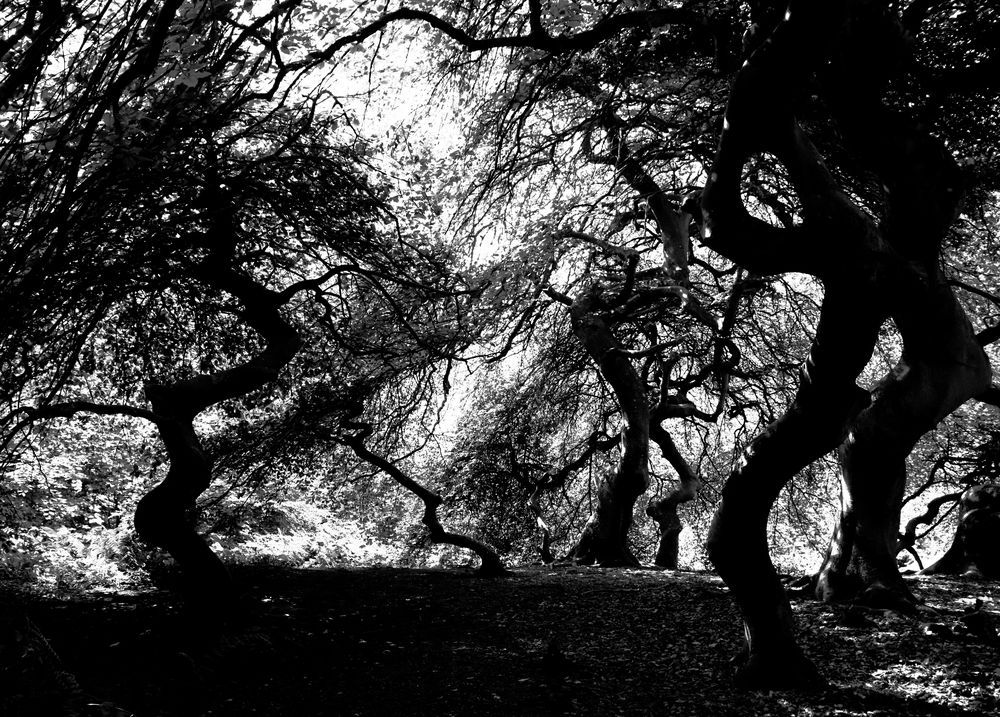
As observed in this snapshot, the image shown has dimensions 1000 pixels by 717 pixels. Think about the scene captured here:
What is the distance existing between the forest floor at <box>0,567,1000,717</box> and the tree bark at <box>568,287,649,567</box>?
9.22 ft

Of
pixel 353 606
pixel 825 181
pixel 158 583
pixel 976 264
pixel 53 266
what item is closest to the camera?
pixel 53 266

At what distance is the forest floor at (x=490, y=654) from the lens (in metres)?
4.82

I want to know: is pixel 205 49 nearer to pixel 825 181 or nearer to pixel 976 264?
pixel 825 181

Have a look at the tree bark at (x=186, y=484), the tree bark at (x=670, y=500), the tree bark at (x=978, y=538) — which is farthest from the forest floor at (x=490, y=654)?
the tree bark at (x=670, y=500)

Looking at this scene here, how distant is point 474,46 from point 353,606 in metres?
5.67

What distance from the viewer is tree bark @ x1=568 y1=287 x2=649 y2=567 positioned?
11.0 metres

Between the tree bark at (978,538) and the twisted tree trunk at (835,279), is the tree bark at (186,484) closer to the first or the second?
the twisted tree trunk at (835,279)

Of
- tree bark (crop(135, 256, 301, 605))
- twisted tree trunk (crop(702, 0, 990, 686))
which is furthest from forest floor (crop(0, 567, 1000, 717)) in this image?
twisted tree trunk (crop(702, 0, 990, 686))

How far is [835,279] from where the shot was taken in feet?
14.7

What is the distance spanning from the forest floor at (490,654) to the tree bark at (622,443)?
281cm

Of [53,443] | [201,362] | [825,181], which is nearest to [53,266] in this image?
[825,181]

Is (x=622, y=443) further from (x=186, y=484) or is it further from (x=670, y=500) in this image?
(x=186, y=484)

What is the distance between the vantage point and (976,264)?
10.7 meters

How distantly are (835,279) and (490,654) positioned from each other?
4.03 meters
